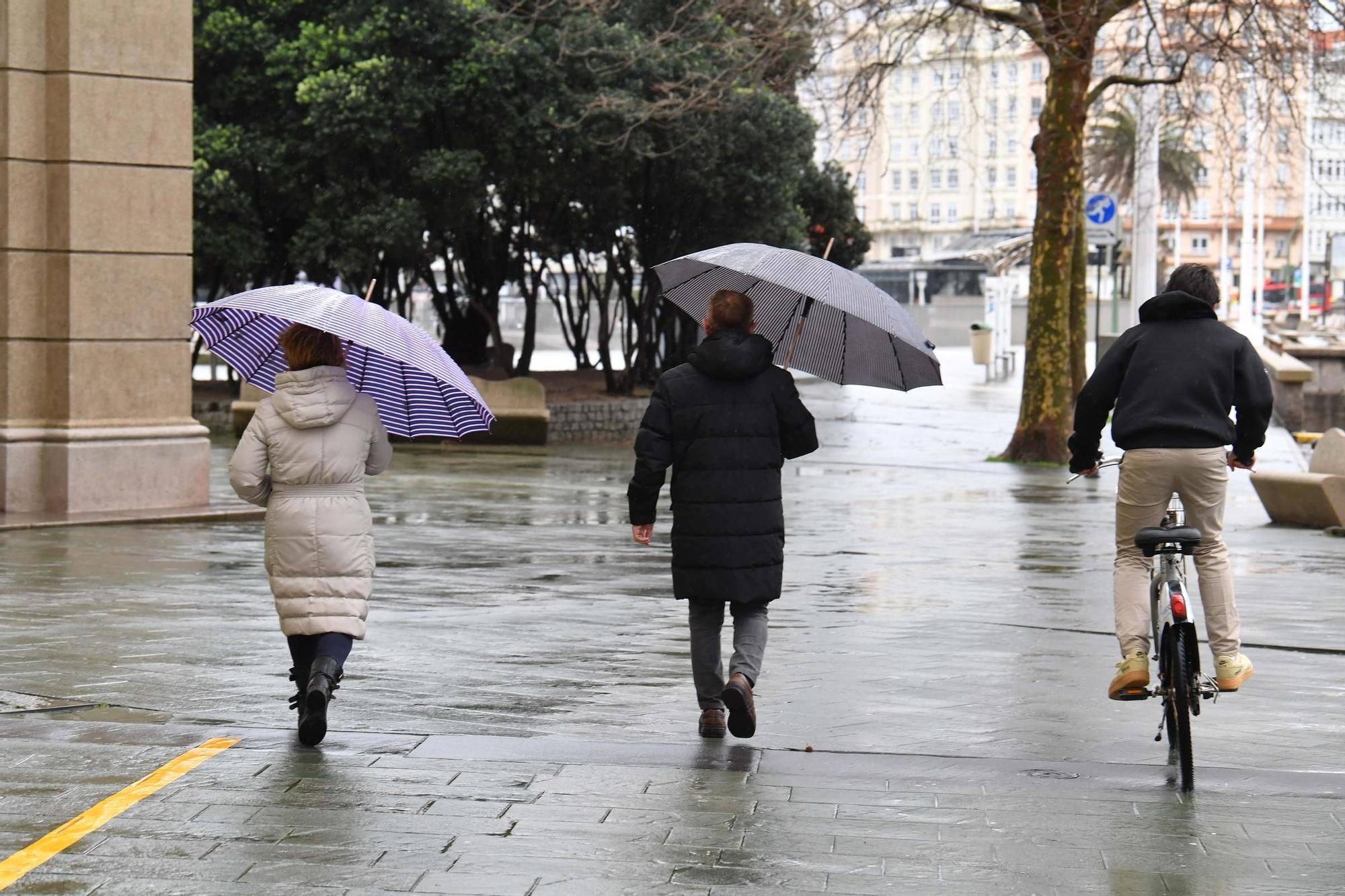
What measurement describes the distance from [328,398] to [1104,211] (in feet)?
74.2

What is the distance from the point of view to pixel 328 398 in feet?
22.4

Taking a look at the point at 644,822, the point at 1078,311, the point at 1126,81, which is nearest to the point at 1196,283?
the point at 644,822

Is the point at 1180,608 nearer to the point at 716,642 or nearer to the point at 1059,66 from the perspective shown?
the point at 716,642

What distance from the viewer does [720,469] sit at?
682cm

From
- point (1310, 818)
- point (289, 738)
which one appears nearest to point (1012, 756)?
point (1310, 818)

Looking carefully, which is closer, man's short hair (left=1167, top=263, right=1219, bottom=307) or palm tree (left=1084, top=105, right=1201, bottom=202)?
man's short hair (left=1167, top=263, right=1219, bottom=307)

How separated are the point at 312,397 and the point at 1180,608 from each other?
2.97 metres

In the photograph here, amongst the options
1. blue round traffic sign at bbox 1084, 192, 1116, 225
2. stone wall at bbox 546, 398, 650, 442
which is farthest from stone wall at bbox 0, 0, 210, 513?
blue round traffic sign at bbox 1084, 192, 1116, 225

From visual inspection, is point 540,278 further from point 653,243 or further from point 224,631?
point 224,631

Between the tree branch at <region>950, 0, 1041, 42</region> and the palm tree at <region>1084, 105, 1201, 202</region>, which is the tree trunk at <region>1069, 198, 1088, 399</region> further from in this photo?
the palm tree at <region>1084, 105, 1201, 202</region>

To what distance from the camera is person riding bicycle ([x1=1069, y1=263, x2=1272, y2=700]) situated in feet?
22.1

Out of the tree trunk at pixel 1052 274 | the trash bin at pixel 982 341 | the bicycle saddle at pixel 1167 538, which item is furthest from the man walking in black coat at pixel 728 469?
the trash bin at pixel 982 341

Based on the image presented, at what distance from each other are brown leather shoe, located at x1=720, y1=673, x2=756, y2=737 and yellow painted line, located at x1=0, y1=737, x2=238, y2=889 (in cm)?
167

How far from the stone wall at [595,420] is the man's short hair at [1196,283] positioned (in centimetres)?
1937
